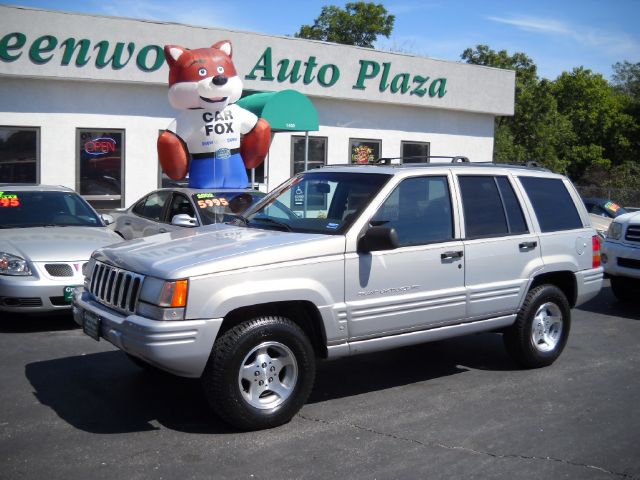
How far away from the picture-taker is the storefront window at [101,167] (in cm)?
1588

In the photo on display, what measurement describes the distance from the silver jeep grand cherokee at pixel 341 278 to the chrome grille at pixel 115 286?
0.01 m

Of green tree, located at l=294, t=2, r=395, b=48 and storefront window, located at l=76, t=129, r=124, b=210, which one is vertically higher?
green tree, located at l=294, t=2, r=395, b=48

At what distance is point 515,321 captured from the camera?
20.9 ft

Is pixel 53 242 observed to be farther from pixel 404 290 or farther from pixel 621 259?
pixel 621 259

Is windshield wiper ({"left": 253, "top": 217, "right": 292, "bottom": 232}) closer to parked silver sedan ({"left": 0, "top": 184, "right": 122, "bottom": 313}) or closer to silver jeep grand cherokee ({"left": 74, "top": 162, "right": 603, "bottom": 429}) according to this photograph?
silver jeep grand cherokee ({"left": 74, "top": 162, "right": 603, "bottom": 429})

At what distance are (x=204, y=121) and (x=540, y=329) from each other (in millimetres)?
8044

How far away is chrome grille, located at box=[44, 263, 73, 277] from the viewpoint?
7414mm

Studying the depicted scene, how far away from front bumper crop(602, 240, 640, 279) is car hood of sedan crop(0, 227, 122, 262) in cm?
649

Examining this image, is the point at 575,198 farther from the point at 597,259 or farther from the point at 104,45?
the point at 104,45

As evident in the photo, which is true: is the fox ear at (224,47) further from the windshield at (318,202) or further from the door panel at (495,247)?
the door panel at (495,247)

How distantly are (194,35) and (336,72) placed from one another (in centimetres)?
397

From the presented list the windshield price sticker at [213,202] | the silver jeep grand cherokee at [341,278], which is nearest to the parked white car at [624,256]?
the silver jeep grand cherokee at [341,278]

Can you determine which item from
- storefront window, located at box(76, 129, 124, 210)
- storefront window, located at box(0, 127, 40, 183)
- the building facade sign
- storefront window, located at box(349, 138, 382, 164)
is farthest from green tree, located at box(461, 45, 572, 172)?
storefront window, located at box(0, 127, 40, 183)

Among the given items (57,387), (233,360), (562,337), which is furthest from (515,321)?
(57,387)
